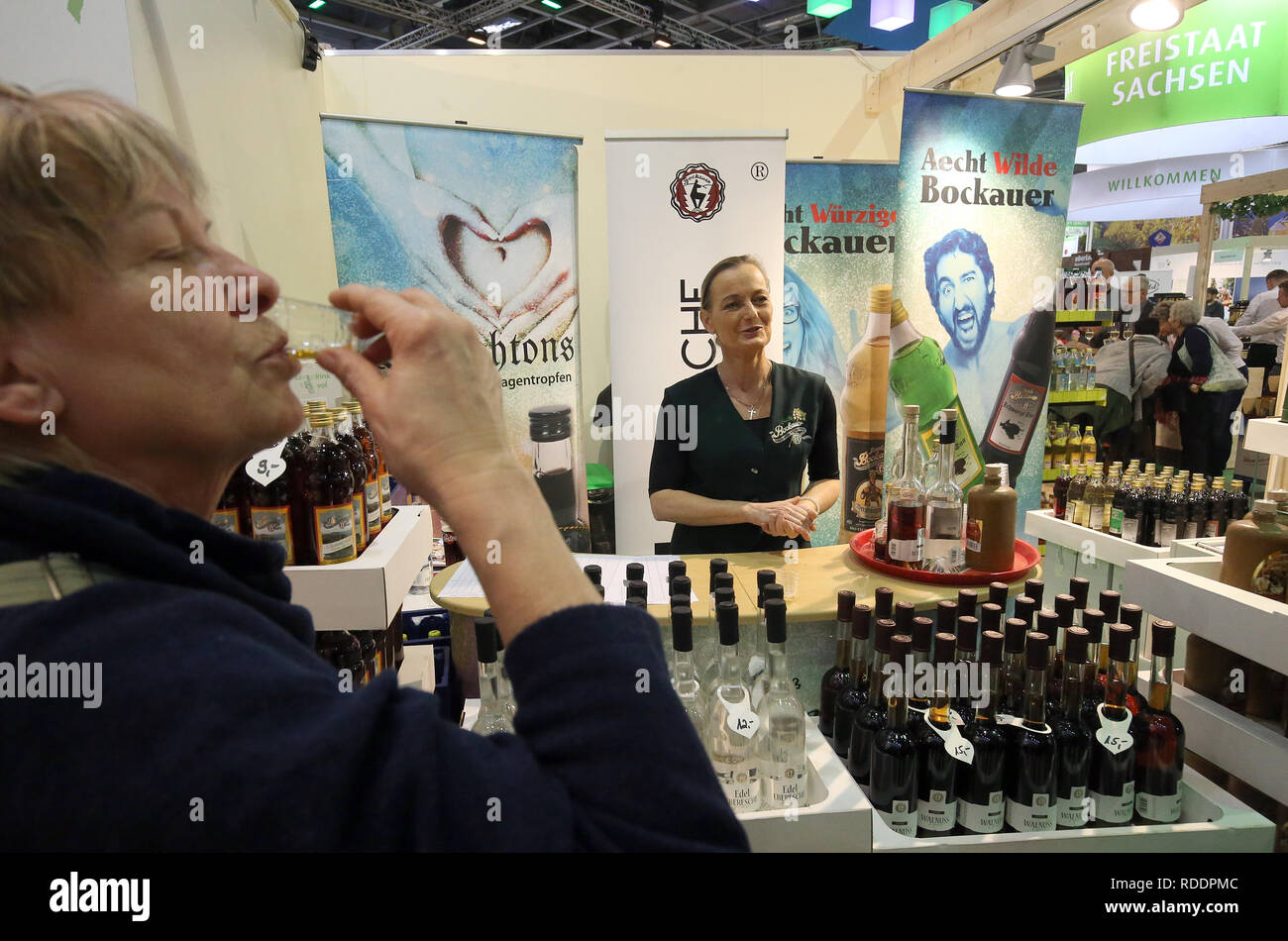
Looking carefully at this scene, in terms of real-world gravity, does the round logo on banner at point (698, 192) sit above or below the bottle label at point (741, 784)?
above

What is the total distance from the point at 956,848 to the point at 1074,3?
137 inches

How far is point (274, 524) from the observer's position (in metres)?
1.58

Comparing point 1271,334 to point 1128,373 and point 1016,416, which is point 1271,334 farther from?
point 1016,416

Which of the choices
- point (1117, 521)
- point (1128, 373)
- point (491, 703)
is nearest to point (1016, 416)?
point (1117, 521)

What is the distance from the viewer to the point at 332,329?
41.8 inches

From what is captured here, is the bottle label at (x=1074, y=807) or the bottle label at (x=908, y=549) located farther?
the bottle label at (x=908, y=549)

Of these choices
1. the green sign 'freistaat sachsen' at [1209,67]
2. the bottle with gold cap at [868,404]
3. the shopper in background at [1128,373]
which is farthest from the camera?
the shopper in background at [1128,373]

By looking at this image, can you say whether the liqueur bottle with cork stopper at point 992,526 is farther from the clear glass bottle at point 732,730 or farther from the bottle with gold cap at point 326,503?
the bottle with gold cap at point 326,503

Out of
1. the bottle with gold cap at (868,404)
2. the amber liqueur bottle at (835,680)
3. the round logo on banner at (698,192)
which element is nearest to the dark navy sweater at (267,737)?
the amber liqueur bottle at (835,680)

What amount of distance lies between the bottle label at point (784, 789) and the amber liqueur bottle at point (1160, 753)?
0.66 metres

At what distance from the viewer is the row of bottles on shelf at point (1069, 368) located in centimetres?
546

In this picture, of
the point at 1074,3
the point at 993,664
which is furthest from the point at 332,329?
the point at 1074,3
